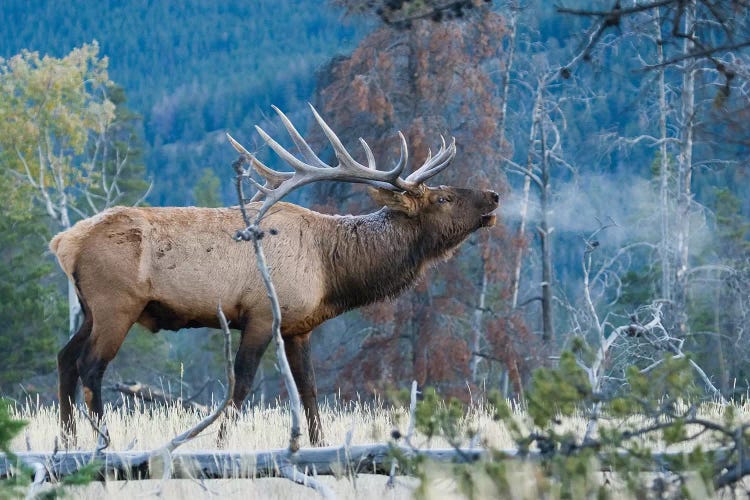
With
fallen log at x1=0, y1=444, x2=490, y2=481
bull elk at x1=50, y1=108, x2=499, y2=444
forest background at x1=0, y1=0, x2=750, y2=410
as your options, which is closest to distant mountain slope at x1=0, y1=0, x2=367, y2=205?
forest background at x1=0, y1=0, x2=750, y2=410

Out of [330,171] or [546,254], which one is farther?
[546,254]

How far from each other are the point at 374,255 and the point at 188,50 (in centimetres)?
8125

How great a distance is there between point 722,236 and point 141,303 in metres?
29.0

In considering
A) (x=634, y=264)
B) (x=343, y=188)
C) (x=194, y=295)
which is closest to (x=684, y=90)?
(x=343, y=188)

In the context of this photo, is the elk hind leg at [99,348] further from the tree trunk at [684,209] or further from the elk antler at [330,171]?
the tree trunk at [684,209]

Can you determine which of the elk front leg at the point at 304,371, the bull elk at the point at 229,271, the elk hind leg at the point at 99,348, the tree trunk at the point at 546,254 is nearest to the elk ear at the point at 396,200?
the bull elk at the point at 229,271

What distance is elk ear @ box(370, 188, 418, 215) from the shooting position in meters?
9.73

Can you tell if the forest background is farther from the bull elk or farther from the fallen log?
the fallen log

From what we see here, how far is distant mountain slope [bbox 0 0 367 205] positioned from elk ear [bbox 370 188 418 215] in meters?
55.3

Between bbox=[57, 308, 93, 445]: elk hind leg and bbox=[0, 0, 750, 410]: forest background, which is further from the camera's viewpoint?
bbox=[0, 0, 750, 410]: forest background

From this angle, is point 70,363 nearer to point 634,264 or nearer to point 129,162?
point 129,162

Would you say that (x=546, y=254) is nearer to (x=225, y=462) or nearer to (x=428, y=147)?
(x=428, y=147)

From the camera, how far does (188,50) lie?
88375mm

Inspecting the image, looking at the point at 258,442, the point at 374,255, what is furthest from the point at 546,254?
the point at 258,442
